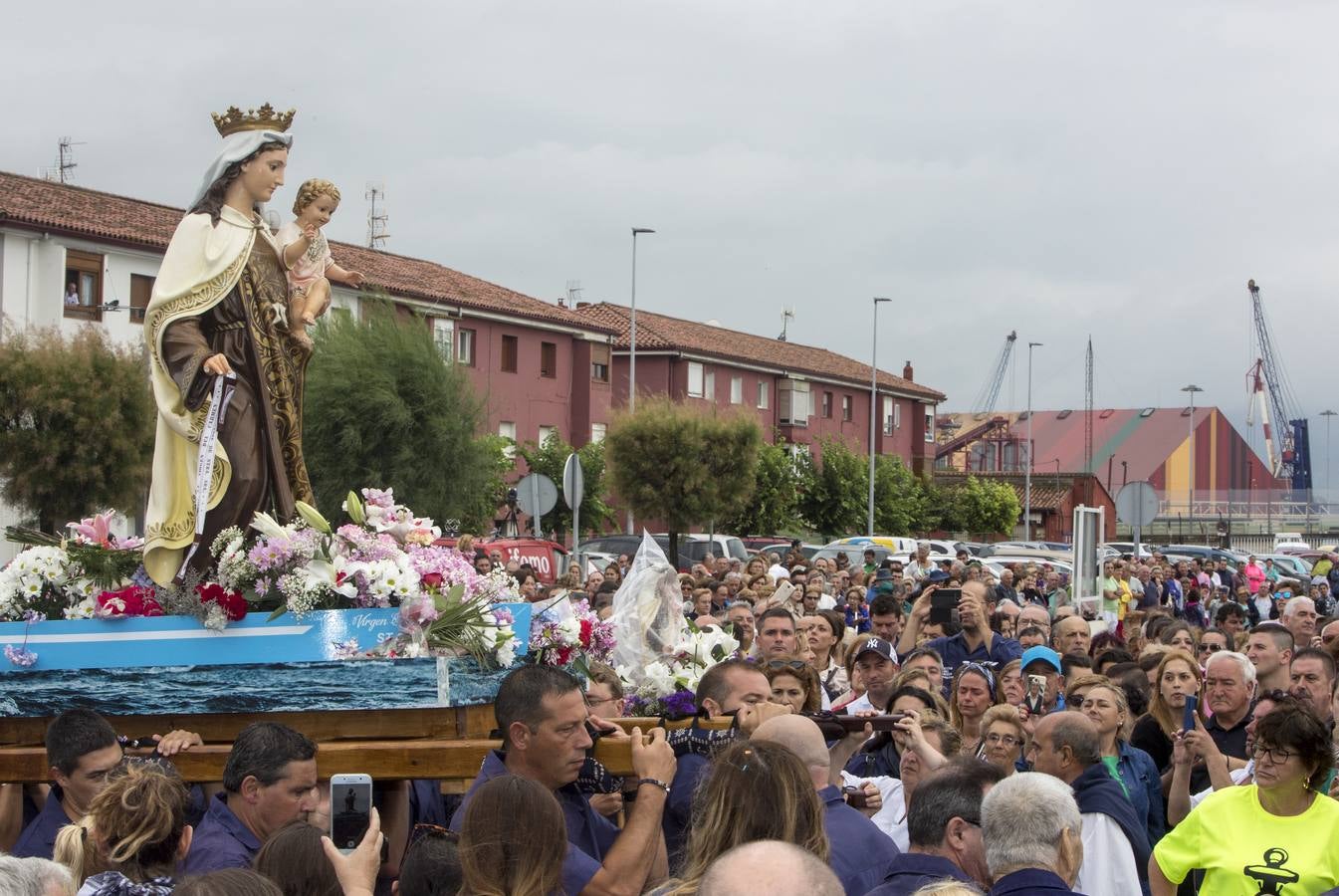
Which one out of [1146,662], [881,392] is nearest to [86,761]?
[1146,662]

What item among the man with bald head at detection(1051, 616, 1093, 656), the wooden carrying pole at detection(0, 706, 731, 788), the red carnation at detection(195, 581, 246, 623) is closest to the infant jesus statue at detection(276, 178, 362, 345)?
the red carnation at detection(195, 581, 246, 623)

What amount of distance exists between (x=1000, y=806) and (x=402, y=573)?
2820 millimetres

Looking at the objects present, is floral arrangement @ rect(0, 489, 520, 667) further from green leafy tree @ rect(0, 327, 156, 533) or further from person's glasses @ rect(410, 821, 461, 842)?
green leafy tree @ rect(0, 327, 156, 533)

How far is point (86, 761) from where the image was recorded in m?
5.47

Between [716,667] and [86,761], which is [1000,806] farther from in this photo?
[86,761]

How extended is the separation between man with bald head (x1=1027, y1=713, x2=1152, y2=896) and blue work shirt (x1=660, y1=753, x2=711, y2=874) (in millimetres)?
1439

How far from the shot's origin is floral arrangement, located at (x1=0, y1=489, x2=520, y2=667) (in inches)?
254

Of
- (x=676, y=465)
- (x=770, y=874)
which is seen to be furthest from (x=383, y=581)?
(x=676, y=465)

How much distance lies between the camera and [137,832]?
14.9 feet

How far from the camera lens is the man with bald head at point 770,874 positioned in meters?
2.76

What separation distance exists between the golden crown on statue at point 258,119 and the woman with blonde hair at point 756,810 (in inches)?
180

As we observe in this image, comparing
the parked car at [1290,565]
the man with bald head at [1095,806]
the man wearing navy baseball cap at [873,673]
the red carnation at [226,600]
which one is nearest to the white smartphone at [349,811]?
the red carnation at [226,600]

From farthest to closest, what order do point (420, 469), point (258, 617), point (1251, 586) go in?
point (420, 469)
point (1251, 586)
point (258, 617)

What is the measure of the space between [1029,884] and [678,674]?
10.5 feet
